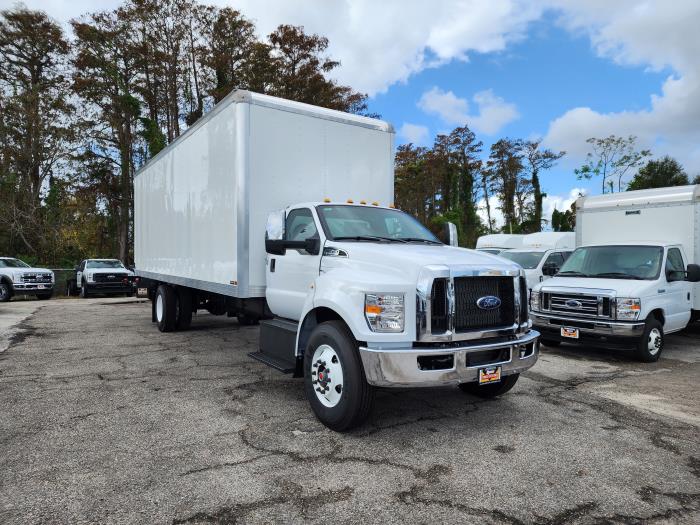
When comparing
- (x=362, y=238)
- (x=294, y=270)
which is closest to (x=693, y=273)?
(x=362, y=238)

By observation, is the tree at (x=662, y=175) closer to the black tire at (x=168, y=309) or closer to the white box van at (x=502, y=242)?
the white box van at (x=502, y=242)

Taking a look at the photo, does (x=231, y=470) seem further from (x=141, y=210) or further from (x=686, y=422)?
(x=141, y=210)

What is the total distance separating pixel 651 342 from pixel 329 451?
6.13m

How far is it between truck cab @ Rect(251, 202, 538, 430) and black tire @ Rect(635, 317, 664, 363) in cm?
360

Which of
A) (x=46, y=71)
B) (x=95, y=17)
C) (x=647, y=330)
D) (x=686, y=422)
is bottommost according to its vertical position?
(x=686, y=422)

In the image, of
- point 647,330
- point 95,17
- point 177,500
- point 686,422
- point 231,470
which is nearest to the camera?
point 177,500

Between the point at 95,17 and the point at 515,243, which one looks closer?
the point at 515,243

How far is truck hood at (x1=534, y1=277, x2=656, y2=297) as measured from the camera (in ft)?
24.5

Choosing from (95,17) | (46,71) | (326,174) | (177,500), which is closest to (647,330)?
(326,174)

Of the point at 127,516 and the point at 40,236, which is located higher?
the point at 40,236

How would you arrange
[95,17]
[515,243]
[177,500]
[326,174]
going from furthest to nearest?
[95,17]
[515,243]
[326,174]
[177,500]

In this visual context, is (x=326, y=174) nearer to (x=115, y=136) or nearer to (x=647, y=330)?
(x=647, y=330)

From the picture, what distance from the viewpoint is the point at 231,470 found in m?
3.53

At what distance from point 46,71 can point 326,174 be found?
29029 mm
